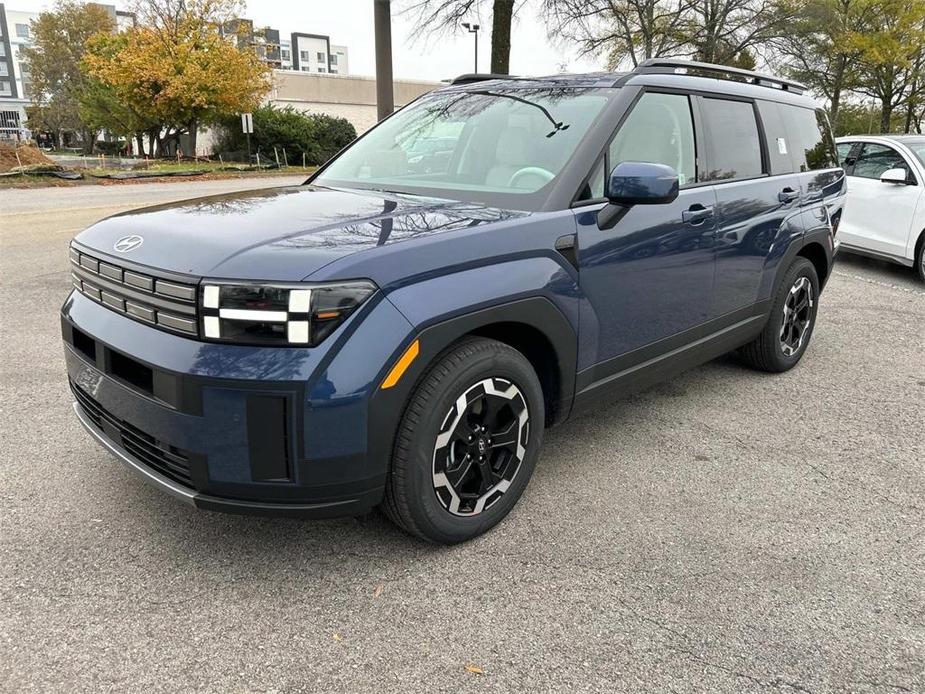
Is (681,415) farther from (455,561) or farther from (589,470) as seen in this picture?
(455,561)

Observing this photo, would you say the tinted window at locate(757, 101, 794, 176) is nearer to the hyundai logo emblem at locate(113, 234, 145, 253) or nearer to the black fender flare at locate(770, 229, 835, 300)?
the black fender flare at locate(770, 229, 835, 300)

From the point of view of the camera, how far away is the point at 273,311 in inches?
87.1

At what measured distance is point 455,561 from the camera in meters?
2.77

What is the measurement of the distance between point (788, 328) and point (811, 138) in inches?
54.1

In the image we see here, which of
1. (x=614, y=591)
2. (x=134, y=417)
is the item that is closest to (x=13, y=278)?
(x=134, y=417)

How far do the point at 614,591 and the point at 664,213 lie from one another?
179 cm

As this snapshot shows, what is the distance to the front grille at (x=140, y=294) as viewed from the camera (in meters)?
2.29

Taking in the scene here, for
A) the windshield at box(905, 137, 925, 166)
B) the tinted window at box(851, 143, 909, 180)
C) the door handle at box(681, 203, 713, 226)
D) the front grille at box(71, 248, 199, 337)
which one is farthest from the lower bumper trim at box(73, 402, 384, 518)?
the windshield at box(905, 137, 925, 166)

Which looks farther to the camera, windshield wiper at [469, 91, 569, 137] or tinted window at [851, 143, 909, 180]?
tinted window at [851, 143, 909, 180]

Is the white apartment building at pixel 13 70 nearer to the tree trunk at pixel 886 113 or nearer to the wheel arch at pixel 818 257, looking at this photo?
the tree trunk at pixel 886 113

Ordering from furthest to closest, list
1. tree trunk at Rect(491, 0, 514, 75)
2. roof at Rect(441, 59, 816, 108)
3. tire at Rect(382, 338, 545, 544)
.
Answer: tree trunk at Rect(491, 0, 514, 75), roof at Rect(441, 59, 816, 108), tire at Rect(382, 338, 545, 544)

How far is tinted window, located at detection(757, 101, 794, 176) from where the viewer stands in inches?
176

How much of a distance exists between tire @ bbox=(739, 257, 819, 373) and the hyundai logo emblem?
148 inches

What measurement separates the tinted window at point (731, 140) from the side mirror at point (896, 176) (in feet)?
16.1
